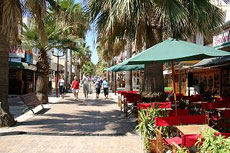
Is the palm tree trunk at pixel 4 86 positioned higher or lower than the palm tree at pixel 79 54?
lower

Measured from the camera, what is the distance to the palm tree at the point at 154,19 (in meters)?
7.02

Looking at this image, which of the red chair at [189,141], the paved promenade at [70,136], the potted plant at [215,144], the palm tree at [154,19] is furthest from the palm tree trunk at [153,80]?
the potted plant at [215,144]

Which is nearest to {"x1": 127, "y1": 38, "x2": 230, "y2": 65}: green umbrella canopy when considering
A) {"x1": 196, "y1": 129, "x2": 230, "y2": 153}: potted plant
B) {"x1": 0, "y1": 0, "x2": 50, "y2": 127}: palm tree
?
{"x1": 196, "y1": 129, "x2": 230, "y2": 153}: potted plant

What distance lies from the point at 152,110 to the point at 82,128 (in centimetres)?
296

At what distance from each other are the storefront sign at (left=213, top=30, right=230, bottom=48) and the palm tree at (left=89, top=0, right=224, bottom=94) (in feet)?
12.7

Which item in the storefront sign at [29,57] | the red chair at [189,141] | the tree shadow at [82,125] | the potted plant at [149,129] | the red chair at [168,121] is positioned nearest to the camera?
the red chair at [189,141]

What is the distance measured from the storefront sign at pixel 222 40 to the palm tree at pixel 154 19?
3.88 meters

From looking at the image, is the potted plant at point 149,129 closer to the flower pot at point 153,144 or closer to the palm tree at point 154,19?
the flower pot at point 153,144

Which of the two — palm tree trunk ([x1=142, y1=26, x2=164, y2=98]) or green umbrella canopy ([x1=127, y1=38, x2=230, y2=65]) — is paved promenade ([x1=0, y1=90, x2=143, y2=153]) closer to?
palm tree trunk ([x1=142, y1=26, x2=164, y2=98])

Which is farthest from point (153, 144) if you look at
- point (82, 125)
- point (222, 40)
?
point (222, 40)

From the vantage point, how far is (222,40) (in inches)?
507

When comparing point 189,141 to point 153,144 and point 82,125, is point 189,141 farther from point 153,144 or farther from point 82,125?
point 82,125

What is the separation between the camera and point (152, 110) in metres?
5.54

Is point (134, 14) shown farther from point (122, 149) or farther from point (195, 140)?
point (195, 140)
